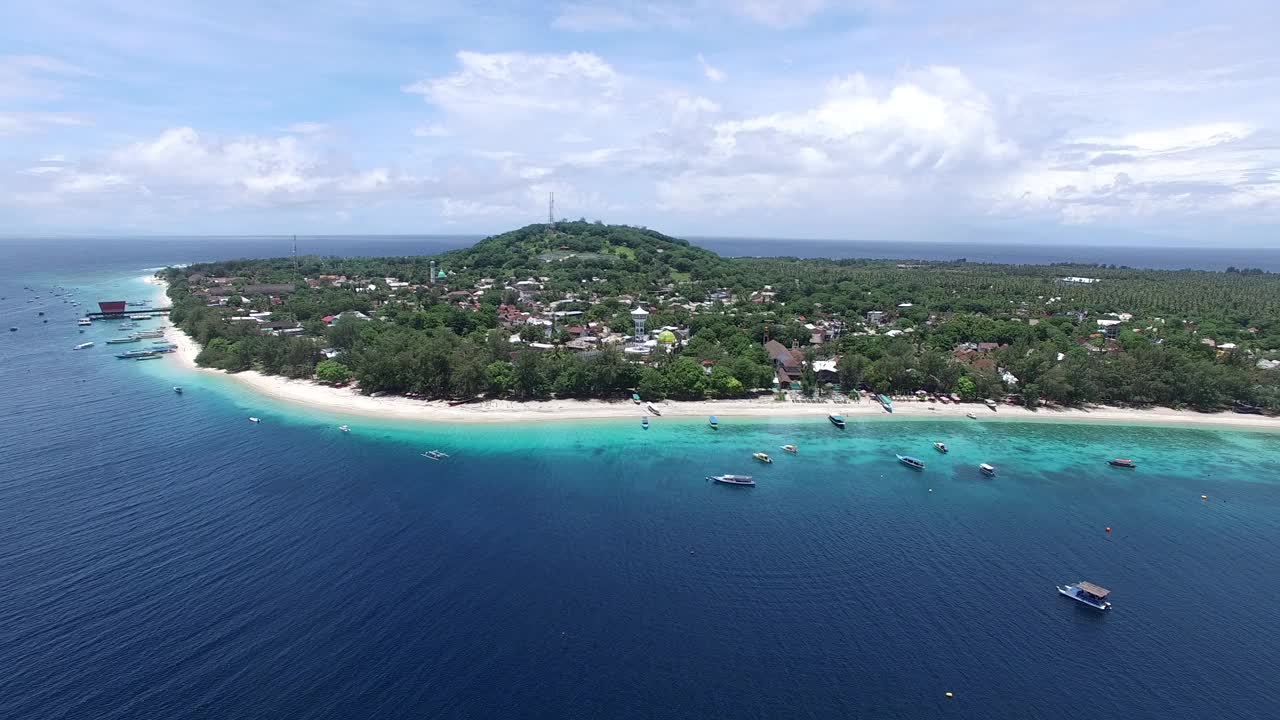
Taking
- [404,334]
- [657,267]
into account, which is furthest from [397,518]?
[657,267]

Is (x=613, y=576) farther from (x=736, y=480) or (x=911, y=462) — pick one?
(x=911, y=462)

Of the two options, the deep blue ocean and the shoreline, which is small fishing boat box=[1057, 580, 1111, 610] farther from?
the shoreline

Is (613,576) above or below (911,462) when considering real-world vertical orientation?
below

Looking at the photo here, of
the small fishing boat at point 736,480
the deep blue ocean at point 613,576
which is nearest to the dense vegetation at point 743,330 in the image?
the deep blue ocean at point 613,576

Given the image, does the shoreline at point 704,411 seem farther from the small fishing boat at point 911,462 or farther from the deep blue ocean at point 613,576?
the small fishing boat at point 911,462

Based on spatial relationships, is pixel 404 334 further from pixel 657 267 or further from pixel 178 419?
pixel 657 267

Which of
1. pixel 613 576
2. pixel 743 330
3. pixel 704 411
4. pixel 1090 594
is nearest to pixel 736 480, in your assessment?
pixel 613 576
